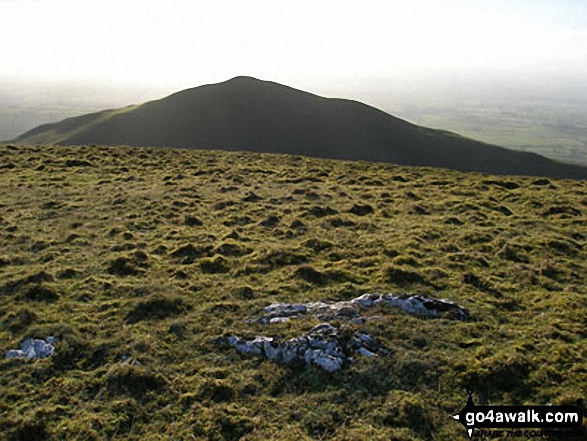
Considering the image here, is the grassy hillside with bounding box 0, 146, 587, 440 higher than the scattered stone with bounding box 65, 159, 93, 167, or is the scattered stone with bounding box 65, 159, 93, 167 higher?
the scattered stone with bounding box 65, 159, 93, 167

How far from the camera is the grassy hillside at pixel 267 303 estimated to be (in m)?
9.28

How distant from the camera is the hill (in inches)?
4887

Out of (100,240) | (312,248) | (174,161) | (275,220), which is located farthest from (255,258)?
(174,161)

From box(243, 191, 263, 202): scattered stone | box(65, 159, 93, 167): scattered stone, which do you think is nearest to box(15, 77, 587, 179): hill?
Result: box(65, 159, 93, 167): scattered stone

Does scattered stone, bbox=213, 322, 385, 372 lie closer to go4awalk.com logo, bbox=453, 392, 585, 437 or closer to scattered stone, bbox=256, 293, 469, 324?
scattered stone, bbox=256, 293, 469, 324

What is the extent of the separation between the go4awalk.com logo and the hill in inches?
4544

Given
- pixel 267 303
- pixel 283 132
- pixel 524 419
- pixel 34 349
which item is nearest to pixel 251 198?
pixel 267 303

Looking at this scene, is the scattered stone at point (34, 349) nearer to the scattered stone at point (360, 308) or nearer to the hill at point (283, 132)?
the scattered stone at point (360, 308)

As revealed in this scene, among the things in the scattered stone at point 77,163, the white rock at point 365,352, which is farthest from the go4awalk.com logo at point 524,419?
the scattered stone at point 77,163

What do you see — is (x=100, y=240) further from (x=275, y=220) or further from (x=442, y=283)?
(x=442, y=283)

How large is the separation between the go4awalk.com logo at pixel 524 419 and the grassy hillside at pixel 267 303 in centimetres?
26

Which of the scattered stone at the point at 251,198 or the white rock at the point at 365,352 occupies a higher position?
the scattered stone at the point at 251,198

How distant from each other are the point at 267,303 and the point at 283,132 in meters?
125

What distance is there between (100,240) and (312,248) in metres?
9.91
